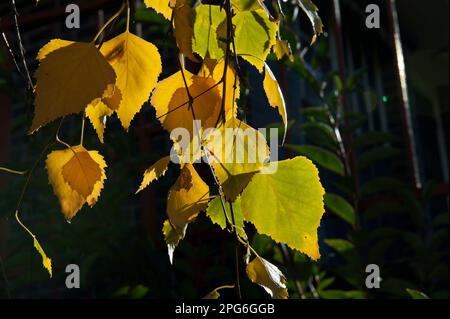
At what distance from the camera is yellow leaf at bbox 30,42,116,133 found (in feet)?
1.46

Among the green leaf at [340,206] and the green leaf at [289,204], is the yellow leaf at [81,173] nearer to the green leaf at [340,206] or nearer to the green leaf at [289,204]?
the green leaf at [289,204]

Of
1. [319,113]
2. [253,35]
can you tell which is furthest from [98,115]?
[319,113]

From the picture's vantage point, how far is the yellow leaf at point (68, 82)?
0.45 m

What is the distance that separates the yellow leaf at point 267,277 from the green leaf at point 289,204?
33 mm

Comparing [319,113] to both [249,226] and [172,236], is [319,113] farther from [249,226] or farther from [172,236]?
[172,236]

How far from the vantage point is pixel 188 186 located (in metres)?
0.53

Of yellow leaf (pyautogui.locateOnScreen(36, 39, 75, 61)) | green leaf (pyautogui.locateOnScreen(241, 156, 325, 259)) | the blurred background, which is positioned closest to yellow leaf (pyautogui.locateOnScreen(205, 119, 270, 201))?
green leaf (pyautogui.locateOnScreen(241, 156, 325, 259))

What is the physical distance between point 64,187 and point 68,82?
4.1 inches

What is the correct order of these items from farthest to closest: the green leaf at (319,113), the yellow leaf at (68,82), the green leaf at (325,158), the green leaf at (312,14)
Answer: the green leaf at (319,113), the green leaf at (325,158), the green leaf at (312,14), the yellow leaf at (68,82)

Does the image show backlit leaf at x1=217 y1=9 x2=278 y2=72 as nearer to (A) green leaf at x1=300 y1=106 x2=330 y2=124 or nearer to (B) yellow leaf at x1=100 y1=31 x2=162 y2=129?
(B) yellow leaf at x1=100 y1=31 x2=162 y2=129

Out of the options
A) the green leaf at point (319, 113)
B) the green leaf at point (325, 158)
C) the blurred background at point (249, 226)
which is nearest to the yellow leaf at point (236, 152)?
the blurred background at point (249, 226)

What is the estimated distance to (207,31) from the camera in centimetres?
60

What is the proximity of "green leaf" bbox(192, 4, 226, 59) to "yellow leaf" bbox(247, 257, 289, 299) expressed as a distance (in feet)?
0.59

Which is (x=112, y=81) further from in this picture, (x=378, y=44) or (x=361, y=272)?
(x=378, y=44)
